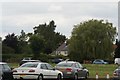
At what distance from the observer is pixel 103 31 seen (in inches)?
3457

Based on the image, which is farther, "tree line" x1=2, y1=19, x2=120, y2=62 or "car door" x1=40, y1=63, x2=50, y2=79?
"tree line" x1=2, y1=19, x2=120, y2=62

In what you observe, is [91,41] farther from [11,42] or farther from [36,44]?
[11,42]

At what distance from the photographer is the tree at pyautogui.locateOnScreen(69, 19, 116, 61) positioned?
86.6m

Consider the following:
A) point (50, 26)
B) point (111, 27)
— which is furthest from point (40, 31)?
point (111, 27)

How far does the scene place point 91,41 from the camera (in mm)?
86562

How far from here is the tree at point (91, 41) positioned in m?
86.6

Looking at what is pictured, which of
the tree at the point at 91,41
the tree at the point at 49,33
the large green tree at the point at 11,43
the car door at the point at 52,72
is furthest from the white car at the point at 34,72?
the tree at the point at 49,33

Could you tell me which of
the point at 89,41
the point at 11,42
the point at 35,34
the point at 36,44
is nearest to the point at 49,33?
the point at 11,42

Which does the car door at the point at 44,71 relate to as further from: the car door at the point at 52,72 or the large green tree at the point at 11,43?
the large green tree at the point at 11,43

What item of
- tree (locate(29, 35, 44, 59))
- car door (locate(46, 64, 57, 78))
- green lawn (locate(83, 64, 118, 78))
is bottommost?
green lawn (locate(83, 64, 118, 78))

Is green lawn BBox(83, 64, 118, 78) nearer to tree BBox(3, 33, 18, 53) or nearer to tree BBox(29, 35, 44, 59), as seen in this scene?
tree BBox(29, 35, 44, 59)

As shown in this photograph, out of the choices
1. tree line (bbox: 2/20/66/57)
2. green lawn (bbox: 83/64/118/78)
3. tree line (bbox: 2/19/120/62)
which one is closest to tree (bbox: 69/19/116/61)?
tree line (bbox: 2/19/120/62)

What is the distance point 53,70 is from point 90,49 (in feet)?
194

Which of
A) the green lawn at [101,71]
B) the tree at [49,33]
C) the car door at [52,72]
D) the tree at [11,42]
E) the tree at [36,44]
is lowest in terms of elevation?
the green lawn at [101,71]
